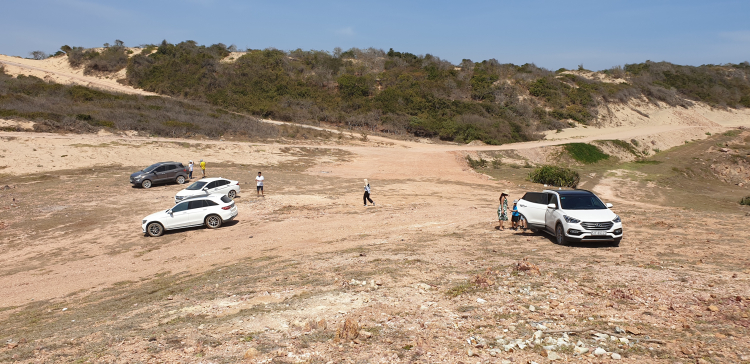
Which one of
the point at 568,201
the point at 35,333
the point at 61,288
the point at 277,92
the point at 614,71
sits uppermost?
the point at 614,71

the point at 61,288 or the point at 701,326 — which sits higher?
the point at 701,326

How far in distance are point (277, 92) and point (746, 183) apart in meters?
58.0

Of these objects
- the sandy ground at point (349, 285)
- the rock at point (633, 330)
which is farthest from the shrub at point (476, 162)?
the rock at point (633, 330)

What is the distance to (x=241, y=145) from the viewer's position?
43.0 meters

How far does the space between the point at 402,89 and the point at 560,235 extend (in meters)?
61.8

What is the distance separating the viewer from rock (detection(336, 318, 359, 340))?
6.99m

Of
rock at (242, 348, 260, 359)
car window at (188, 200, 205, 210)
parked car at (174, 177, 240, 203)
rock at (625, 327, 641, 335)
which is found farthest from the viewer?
parked car at (174, 177, 240, 203)

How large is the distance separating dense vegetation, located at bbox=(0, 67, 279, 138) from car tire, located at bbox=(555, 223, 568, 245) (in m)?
39.9

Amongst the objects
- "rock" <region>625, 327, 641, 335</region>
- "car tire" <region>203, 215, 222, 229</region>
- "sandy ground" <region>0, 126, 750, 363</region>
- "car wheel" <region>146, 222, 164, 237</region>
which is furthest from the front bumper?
"car wheel" <region>146, 222, 164, 237</region>

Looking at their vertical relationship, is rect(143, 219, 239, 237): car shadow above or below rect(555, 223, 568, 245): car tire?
below

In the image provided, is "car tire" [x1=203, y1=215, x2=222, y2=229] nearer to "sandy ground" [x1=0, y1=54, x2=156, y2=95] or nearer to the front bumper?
the front bumper

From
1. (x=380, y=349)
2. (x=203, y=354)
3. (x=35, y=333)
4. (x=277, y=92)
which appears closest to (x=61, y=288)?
(x=35, y=333)

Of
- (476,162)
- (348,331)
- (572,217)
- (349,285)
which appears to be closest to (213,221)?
(349,285)

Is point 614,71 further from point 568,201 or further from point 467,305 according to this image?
point 467,305
